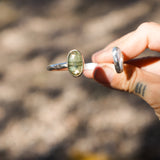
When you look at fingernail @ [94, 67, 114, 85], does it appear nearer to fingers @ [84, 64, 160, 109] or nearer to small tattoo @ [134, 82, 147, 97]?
fingers @ [84, 64, 160, 109]

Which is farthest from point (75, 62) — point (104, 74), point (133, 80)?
point (133, 80)

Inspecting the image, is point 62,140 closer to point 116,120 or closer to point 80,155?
point 80,155

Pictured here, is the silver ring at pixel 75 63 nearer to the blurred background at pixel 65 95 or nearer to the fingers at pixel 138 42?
the fingers at pixel 138 42

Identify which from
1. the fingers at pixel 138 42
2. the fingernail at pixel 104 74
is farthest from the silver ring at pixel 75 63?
the fingers at pixel 138 42

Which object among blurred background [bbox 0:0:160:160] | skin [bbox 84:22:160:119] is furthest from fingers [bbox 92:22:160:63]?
blurred background [bbox 0:0:160:160]

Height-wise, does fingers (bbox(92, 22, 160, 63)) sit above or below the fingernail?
above

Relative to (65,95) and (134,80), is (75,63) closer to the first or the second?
(134,80)

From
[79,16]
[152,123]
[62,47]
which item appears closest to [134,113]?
[152,123]
